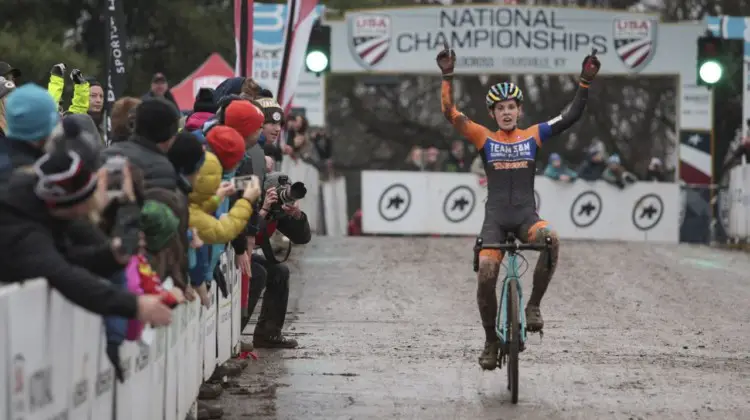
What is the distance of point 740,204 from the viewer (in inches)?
1083

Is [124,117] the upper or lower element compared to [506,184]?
upper

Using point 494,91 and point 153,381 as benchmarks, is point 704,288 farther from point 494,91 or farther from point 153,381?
point 153,381

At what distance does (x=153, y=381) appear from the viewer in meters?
7.62

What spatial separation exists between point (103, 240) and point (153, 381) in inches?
62.7

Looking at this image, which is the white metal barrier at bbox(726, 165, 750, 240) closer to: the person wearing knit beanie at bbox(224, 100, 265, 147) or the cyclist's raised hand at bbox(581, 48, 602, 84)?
the cyclist's raised hand at bbox(581, 48, 602, 84)

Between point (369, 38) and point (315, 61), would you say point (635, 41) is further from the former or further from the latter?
point (315, 61)

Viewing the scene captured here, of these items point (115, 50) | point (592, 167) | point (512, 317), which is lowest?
point (512, 317)

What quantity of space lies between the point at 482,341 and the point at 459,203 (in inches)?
599

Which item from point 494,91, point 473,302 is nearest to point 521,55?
point 473,302

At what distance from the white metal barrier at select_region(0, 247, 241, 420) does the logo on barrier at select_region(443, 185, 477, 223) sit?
63.0 ft

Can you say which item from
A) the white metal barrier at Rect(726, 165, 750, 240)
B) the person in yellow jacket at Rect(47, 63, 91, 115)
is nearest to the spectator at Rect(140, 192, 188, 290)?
the person in yellow jacket at Rect(47, 63, 91, 115)

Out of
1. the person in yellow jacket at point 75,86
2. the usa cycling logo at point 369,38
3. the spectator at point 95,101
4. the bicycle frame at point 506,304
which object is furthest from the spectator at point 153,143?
the usa cycling logo at point 369,38

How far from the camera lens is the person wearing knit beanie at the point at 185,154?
823 cm

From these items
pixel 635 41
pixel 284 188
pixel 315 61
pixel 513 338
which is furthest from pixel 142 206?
pixel 635 41
